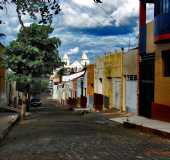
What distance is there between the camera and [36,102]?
77.6m

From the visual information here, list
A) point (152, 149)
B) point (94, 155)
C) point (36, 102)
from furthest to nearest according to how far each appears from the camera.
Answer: point (36, 102), point (152, 149), point (94, 155)

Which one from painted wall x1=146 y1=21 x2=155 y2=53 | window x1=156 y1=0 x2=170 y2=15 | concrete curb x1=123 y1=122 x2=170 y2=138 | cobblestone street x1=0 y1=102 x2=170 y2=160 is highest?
window x1=156 y1=0 x2=170 y2=15

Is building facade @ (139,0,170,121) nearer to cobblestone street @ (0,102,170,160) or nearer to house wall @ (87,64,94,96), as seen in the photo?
cobblestone street @ (0,102,170,160)

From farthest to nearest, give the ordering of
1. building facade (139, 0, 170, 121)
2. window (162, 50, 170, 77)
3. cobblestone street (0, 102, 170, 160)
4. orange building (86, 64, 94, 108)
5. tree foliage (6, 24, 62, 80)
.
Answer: orange building (86, 64, 94, 108) → tree foliage (6, 24, 62, 80) → window (162, 50, 170, 77) → building facade (139, 0, 170, 121) → cobblestone street (0, 102, 170, 160)

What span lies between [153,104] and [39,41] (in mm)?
17819

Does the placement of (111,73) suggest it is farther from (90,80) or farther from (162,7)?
(162,7)

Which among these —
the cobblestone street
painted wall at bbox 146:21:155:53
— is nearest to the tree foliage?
painted wall at bbox 146:21:155:53

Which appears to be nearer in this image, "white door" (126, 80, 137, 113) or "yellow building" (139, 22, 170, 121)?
"yellow building" (139, 22, 170, 121)

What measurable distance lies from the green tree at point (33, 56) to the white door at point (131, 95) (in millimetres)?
8507

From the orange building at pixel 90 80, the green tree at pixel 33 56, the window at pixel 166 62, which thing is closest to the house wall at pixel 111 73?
the green tree at pixel 33 56

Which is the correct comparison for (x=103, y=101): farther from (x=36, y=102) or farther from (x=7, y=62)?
(x=36, y=102)

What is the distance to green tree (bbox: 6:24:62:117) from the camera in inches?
1797

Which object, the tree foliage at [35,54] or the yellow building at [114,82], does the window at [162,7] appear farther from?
the tree foliage at [35,54]

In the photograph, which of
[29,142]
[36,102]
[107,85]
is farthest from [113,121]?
[36,102]
